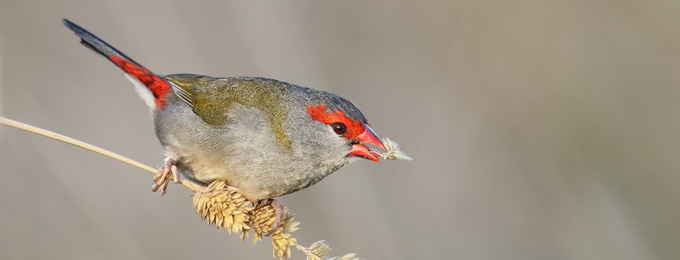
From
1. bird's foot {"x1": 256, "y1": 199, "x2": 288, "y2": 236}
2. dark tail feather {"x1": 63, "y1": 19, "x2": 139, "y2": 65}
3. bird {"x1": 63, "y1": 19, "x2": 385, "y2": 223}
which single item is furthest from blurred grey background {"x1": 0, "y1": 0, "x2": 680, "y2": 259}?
bird's foot {"x1": 256, "y1": 199, "x2": 288, "y2": 236}

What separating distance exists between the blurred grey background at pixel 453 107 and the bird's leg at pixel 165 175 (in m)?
2.22

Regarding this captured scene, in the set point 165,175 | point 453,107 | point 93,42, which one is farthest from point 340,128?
point 453,107

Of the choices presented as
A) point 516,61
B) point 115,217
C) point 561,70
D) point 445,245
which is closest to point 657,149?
point 561,70

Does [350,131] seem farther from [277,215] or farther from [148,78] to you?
[148,78]

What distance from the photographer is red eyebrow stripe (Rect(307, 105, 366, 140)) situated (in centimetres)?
354

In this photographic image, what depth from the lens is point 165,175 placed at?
11.5ft

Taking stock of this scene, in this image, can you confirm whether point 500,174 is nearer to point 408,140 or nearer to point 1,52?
point 408,140

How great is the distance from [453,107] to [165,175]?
3282 mm

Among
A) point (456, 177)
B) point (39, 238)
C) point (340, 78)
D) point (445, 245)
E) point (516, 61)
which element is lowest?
point (39, 238)

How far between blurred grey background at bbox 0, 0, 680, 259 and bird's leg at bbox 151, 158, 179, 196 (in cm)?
222

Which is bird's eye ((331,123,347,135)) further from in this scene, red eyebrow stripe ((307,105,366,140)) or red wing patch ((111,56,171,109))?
red wing patch ((111,56,171,109))

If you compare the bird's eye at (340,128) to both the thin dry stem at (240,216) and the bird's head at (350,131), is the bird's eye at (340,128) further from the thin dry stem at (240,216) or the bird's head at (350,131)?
the thin dry stem at (240,216)

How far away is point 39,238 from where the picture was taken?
5.27 metres

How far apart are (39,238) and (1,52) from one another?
152 cm
